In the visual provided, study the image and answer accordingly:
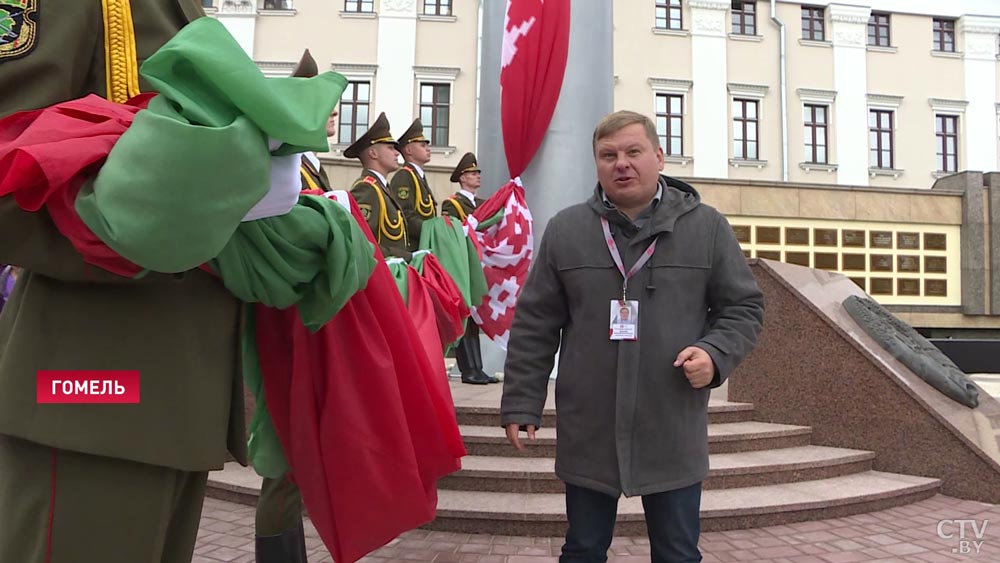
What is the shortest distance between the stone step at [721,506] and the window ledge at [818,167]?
2110 centimetres

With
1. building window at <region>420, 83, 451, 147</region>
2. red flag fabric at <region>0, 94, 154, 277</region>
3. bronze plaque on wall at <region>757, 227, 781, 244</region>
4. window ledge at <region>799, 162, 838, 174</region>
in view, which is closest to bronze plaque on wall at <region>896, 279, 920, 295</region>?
bronze plaque on wall at <region>757, 227, 781, 244</region>

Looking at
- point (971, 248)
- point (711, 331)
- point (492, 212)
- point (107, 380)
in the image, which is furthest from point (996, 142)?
point (107, 380)

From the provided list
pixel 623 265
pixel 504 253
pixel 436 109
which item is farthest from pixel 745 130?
pixel 623 265

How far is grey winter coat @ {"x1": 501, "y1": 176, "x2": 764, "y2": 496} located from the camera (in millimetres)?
2066

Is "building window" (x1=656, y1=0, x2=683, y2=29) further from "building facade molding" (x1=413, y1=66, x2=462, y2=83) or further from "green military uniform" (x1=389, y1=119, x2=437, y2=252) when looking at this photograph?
"green military uniform" (x1=389, y1=119, x2=437, y2=252)

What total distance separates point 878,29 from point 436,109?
16.7m

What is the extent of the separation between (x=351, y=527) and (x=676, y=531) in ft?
3.37

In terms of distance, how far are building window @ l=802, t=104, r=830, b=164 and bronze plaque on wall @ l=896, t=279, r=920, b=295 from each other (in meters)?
8.18

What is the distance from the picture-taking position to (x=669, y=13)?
24.3 meters

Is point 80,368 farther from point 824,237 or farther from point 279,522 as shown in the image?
point 824,237

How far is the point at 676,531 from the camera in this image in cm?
208

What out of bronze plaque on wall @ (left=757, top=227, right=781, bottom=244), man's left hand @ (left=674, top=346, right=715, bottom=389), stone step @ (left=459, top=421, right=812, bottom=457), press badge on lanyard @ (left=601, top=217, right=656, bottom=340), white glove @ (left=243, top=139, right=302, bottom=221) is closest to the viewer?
white glove @ (left=243, top=139, right=302, bottom=221)

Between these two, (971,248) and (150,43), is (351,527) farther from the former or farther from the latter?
(971,248)

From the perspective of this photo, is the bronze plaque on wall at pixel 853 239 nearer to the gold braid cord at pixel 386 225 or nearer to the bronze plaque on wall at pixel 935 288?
the bronze plaque on wall at pixel 935 288
